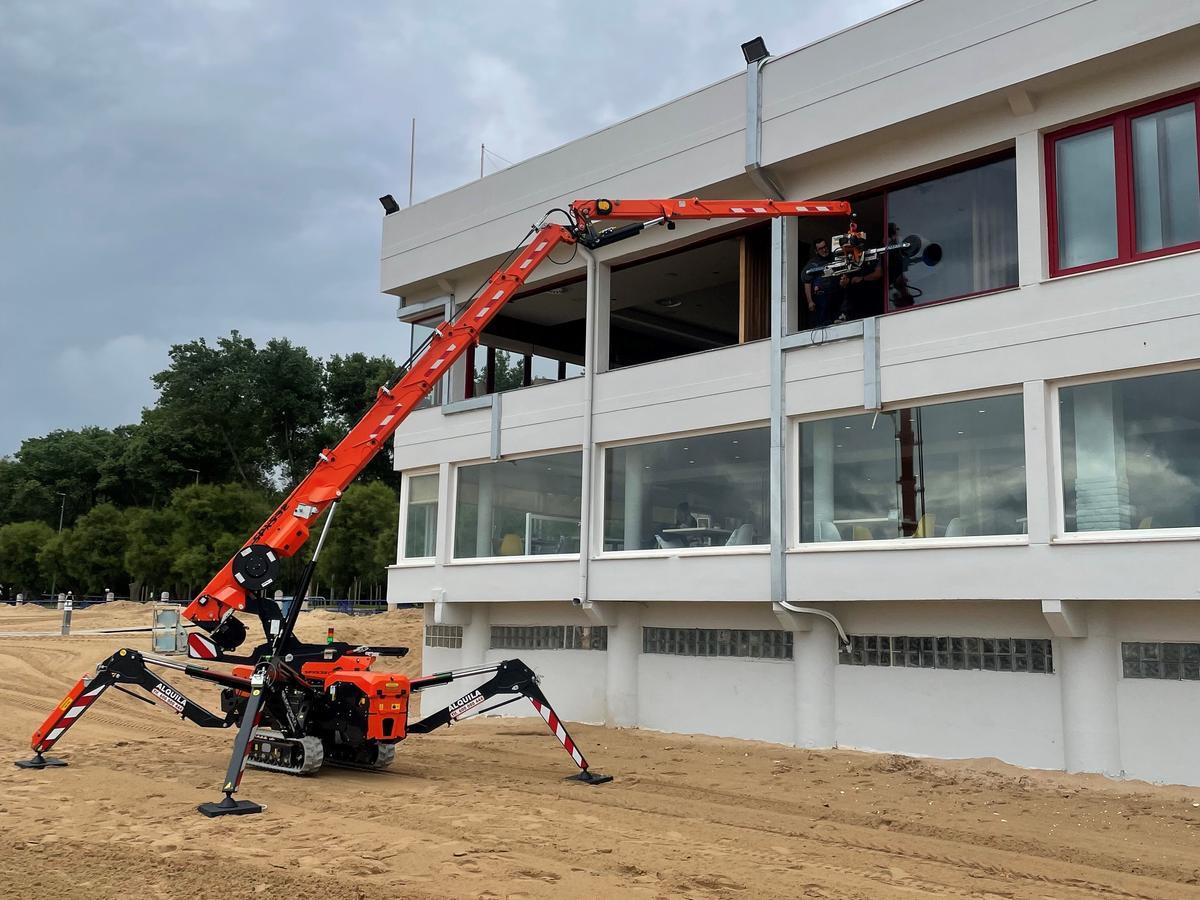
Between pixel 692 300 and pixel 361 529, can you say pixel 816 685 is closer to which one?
pixel 692 300

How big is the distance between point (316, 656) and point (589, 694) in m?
5.64

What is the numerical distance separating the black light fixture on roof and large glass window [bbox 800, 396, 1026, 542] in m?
5.32

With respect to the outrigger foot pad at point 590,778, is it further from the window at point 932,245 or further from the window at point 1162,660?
the window at point 932,245

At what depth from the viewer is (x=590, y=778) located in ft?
42.0

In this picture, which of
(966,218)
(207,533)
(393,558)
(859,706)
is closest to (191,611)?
(859,706)

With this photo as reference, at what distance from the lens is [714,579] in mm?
15656

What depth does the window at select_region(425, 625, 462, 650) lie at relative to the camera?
2055 cm

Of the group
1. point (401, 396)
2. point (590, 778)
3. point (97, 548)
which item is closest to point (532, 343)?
point (401, 396)

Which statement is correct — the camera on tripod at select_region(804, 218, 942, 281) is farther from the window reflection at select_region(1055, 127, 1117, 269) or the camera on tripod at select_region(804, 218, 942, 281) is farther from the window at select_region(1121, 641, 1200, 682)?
the window at select_region(1121, 641, 1200, 682)

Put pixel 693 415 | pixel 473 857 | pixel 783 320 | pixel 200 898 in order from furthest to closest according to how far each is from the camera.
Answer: pixel 693 415, pixel 783 320, pixel 473 857, pixel 200 898

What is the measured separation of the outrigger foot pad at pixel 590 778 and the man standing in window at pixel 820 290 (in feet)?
22.2

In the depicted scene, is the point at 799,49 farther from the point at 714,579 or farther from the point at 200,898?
the point at 200,898

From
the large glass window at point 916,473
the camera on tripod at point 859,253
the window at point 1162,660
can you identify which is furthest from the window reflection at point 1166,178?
the window at point 1162,660

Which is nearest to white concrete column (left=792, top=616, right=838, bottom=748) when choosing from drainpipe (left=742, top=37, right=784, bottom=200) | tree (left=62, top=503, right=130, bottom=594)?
drainpipe (left=742, top=37, right=784, bottom=200)
